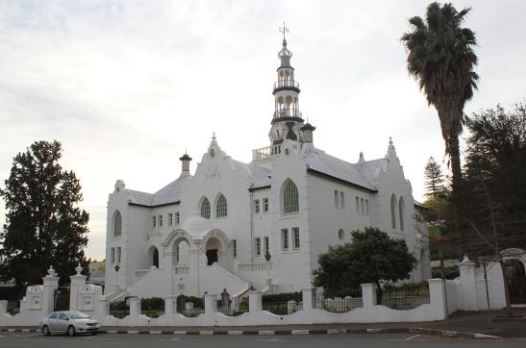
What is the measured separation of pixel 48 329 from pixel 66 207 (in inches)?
835

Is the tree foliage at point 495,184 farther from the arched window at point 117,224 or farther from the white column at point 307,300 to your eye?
the arched window at point 117,224

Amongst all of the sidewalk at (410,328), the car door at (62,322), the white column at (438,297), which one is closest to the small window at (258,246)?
the sidewalk at (410,328)

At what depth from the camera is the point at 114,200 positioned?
50.5m

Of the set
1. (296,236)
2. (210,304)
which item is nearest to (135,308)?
(210,304)

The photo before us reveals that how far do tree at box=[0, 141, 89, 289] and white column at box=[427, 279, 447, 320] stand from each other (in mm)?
31762

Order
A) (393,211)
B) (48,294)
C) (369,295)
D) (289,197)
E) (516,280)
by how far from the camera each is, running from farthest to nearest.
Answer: (393,211), (289,197), (48,294), (516,280), (369,295)

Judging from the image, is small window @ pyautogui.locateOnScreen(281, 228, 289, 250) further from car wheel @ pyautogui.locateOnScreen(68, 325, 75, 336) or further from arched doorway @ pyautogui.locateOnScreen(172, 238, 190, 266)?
car wheel @ pyautogui.locateOnScreen(68, 325, 75, 336)

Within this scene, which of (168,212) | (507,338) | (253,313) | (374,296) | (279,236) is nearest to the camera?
(507,338)

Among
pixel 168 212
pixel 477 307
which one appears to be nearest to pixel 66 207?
pixel 168 212

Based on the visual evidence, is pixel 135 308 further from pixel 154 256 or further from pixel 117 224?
pixel 117 224

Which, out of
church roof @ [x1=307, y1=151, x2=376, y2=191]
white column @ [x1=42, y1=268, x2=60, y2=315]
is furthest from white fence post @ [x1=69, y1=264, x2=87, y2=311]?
church roof @ [x1=307, y1=151, x2=376, y2=191]

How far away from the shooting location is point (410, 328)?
20125 millimetres

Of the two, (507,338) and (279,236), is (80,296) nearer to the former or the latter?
(279,236)

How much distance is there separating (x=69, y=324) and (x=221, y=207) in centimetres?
2008
